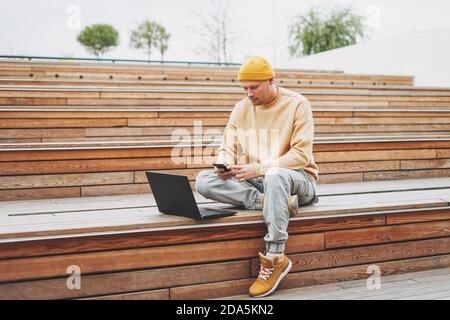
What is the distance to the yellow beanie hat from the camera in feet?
7.39

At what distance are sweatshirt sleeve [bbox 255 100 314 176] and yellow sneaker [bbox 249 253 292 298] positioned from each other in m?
0.38

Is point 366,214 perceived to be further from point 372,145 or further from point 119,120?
point 119,120

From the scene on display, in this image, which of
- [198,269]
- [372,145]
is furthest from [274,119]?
[372,145]

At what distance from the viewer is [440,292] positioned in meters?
2.17

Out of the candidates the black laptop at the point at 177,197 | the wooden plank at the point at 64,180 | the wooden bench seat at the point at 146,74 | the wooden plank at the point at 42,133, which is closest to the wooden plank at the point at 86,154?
the wooden plank at the point at 64,180

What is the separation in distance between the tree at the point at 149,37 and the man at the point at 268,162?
24.2 ft

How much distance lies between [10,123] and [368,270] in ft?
7.94

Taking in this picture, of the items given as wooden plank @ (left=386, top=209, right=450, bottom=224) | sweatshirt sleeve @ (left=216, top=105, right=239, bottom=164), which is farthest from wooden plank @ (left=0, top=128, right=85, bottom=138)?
wooden plank @ (left=386, top=209, right=450, bottom=224)

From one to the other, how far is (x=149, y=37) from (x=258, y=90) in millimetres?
7694

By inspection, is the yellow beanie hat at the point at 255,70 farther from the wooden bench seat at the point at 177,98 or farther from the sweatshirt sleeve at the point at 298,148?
the wooden bench seat at the point at 177,98

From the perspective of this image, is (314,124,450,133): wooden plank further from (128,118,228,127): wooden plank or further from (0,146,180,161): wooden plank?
(0,146,180,161): wooden plank

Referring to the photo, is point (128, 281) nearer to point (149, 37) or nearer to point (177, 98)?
point (177, 98)

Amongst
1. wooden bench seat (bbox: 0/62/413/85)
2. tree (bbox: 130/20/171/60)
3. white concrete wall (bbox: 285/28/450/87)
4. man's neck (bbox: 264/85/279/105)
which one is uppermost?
tree (bbox: 130/20/171/60)
